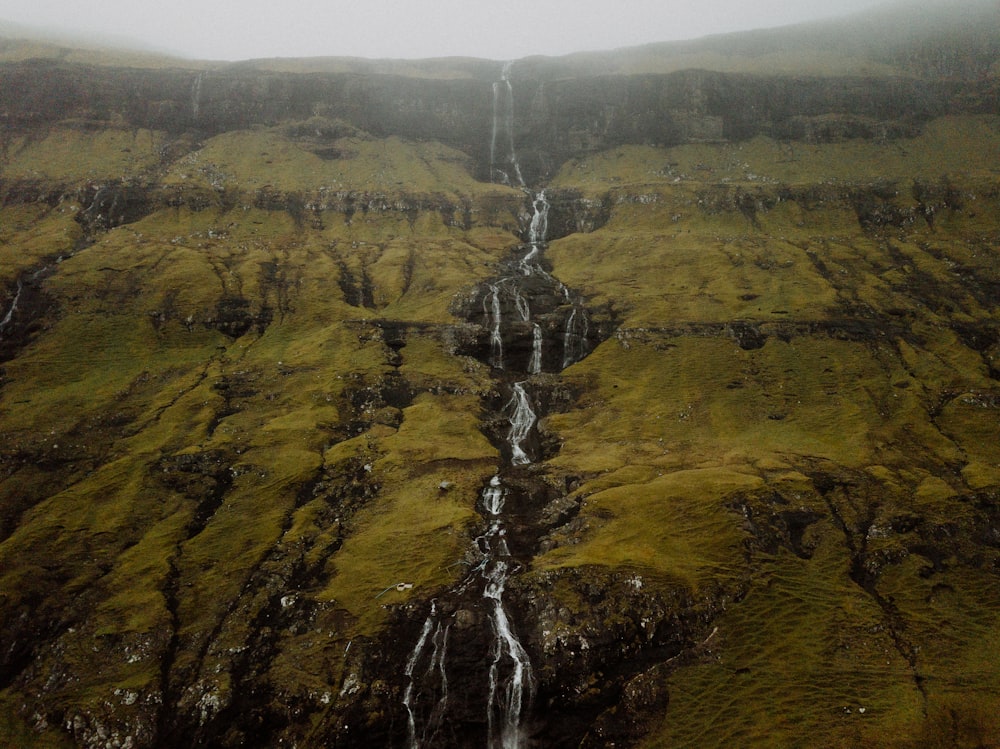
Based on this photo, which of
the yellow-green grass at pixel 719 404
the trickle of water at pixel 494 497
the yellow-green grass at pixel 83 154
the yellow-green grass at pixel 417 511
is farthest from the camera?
the yellow-green grass at pixel 83 154

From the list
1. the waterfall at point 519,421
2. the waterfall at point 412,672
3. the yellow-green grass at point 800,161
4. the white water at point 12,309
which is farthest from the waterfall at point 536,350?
the white water at point 12,309

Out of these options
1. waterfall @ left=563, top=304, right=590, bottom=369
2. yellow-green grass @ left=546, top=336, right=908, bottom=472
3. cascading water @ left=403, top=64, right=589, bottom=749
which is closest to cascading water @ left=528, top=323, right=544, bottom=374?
waterfall @ left=563, top=304, right=590, bottom=369

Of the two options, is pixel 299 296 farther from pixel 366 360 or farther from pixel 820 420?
pixel 820 420

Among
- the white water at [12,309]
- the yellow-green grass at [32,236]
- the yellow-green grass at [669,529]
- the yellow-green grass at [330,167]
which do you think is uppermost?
the yellow-green grass at [330,167]

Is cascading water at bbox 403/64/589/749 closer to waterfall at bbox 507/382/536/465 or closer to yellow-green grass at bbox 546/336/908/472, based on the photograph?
waterfall at bbox 507/382/536/465

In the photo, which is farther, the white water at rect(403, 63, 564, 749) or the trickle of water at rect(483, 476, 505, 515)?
the trickle of water at rect(483, 476, 505, 515)

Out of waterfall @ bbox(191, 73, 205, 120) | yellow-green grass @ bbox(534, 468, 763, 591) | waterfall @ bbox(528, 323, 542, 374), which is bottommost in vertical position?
yellow-green grass @ bbox(534, 468, 763, 591)

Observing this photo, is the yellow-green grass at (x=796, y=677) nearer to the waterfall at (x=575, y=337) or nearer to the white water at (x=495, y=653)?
the white water at (x=495, y=653)

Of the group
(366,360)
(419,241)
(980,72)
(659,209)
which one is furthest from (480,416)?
(980,72)
